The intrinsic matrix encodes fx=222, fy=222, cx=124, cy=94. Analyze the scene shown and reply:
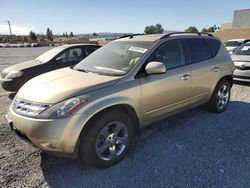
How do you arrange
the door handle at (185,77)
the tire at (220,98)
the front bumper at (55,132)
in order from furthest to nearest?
the tire at (220,98) → the door handle at (185,77) → the front bumper at (55,132)

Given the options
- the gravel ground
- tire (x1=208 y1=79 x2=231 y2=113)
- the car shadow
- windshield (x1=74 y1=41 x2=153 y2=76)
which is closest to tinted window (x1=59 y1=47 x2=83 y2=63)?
windshield (x1=74 y1=41 x2=153 y2=76)

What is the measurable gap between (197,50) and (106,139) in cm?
251

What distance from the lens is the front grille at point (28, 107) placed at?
2588mm

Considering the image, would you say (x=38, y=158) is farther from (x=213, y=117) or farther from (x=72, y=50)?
(x=72, y=50)

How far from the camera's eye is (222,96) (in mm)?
4914

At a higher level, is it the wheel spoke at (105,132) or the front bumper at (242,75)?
the wheel spoke at (105,132)

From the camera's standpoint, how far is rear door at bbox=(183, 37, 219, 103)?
4.01 metres

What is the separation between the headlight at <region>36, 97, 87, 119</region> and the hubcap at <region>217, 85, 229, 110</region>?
11.1 ft

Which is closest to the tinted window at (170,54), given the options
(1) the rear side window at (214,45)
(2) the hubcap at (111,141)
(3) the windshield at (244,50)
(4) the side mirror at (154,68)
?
(4) the side mirror at (154,68)

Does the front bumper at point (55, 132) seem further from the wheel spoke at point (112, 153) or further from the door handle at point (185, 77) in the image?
the door handle at point (185, 77)

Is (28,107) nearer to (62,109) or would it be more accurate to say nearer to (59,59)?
(62,109)

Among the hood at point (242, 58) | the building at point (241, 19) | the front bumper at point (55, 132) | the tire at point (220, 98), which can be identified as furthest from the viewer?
the building at point (241, 19)

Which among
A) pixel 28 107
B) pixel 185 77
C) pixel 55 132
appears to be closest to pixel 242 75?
pixel 185 77

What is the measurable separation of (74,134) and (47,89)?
720 millimetres
